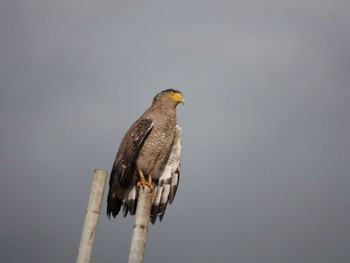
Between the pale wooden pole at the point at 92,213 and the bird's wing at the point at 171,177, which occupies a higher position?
the bird's wing at the point at 171,177

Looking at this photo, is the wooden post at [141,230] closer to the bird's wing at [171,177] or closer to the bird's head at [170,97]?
the bird's wing at [171,177]

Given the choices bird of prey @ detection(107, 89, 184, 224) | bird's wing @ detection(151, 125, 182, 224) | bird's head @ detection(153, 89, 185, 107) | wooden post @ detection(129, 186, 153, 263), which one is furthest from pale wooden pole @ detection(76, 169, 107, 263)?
bird's head @ detection(153, 89, 185, 107)

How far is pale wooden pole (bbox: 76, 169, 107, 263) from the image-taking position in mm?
7323

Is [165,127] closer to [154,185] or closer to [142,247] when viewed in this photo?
[154,185]

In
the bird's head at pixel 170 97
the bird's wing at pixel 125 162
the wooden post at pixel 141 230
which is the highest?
the bird's head at pixel 170 97

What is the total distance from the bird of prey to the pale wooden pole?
250 centimetres

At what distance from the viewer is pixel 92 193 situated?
7422mm

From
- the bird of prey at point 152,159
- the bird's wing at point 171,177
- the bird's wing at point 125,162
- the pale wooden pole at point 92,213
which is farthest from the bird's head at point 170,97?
the pale wooden pole at point 92,213

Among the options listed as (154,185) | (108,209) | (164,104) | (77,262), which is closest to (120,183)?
(108,209)

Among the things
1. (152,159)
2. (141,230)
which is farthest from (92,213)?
(152,159)

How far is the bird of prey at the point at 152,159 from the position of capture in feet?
33.4

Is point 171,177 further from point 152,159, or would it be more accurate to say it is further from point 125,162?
point 125,162

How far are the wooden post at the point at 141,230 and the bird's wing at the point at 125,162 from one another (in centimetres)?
246

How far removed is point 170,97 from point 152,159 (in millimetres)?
1486
